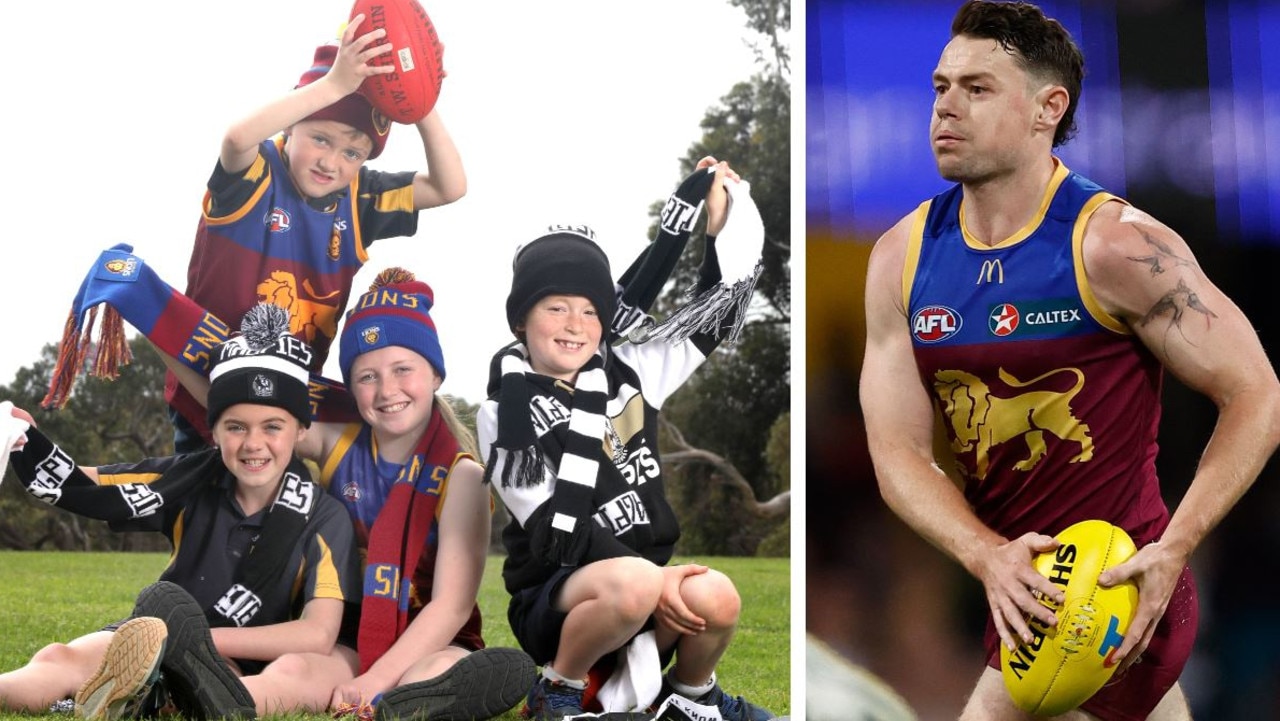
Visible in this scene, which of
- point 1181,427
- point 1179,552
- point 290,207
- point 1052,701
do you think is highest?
point 290,207

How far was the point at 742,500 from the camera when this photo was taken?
14.6ft

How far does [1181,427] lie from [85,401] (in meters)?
3.00

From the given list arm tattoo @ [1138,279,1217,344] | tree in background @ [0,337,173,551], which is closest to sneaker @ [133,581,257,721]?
tree in background @ [0,337,173,551]

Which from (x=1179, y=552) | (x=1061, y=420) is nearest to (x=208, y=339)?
(x=1061, y=420)

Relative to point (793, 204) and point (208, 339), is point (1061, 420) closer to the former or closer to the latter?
point (793, 204)

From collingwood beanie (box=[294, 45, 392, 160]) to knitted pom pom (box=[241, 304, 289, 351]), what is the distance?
51cm

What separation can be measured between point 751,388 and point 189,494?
1692 millimetres

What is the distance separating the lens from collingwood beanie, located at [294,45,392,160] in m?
3.99

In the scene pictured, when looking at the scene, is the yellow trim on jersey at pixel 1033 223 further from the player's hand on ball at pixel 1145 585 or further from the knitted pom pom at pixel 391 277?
the knitted pom pom at pixel 391 277

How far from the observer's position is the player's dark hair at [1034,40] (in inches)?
147

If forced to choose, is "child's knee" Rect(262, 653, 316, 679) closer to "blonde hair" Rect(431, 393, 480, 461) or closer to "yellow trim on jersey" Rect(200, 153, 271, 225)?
"blonde hair" Rect(431, 393, 480, 461)

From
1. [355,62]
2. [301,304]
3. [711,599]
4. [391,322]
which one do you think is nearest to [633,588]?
[711,599]

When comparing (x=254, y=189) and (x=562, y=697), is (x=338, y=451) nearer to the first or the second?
(x=254, y=189)

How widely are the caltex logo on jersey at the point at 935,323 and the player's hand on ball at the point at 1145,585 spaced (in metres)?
0.72
